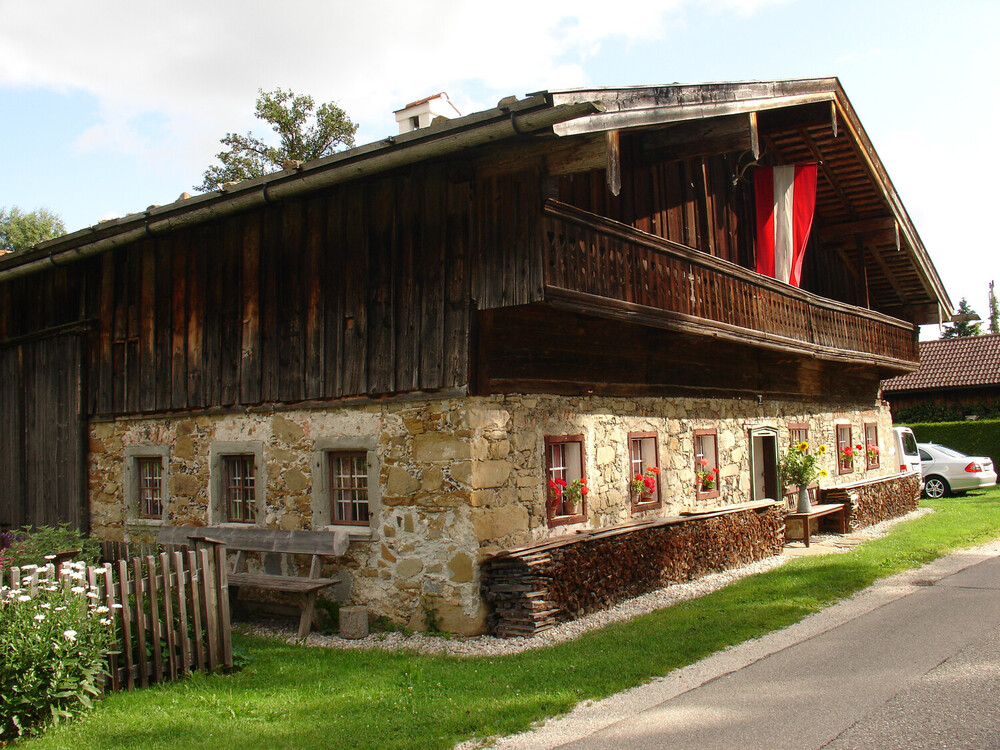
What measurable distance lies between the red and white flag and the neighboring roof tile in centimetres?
1669

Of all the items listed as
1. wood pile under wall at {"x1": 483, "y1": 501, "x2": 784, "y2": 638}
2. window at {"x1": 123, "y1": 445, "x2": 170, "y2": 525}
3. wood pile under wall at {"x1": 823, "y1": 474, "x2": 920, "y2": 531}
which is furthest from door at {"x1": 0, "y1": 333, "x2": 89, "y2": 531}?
wood pile under wall at {"x1": 823, "y1": 474, "x2": 920, "y2": 531}

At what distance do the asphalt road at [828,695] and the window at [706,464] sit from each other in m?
4.05

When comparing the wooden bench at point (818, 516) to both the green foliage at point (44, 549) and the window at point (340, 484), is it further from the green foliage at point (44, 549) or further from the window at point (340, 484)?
the green foliage at point (44, 549)

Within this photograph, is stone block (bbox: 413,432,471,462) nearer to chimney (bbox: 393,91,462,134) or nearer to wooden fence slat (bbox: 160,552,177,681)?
wooden fence slat (bbox: 160,552,177,681)

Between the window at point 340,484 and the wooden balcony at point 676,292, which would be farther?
the window at point 340,484

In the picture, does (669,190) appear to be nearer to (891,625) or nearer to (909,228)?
(891,625)

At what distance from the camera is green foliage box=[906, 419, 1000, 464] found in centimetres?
2664

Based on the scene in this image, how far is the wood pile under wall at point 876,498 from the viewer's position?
16.3m

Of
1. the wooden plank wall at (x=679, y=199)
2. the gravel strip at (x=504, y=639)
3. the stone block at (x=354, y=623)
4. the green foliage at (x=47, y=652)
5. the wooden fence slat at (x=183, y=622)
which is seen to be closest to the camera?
the green foliage at (x=47, y=652)

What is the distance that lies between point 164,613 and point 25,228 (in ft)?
129

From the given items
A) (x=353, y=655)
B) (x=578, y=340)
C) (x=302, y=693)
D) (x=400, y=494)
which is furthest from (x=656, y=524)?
(x=302, y=693)

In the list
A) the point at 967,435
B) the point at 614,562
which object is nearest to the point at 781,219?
the point at 614,562

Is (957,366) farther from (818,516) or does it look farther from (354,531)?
(354,531)

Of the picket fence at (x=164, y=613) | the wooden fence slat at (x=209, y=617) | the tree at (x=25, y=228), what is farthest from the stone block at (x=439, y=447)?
the tree at (x=25, y=228)
